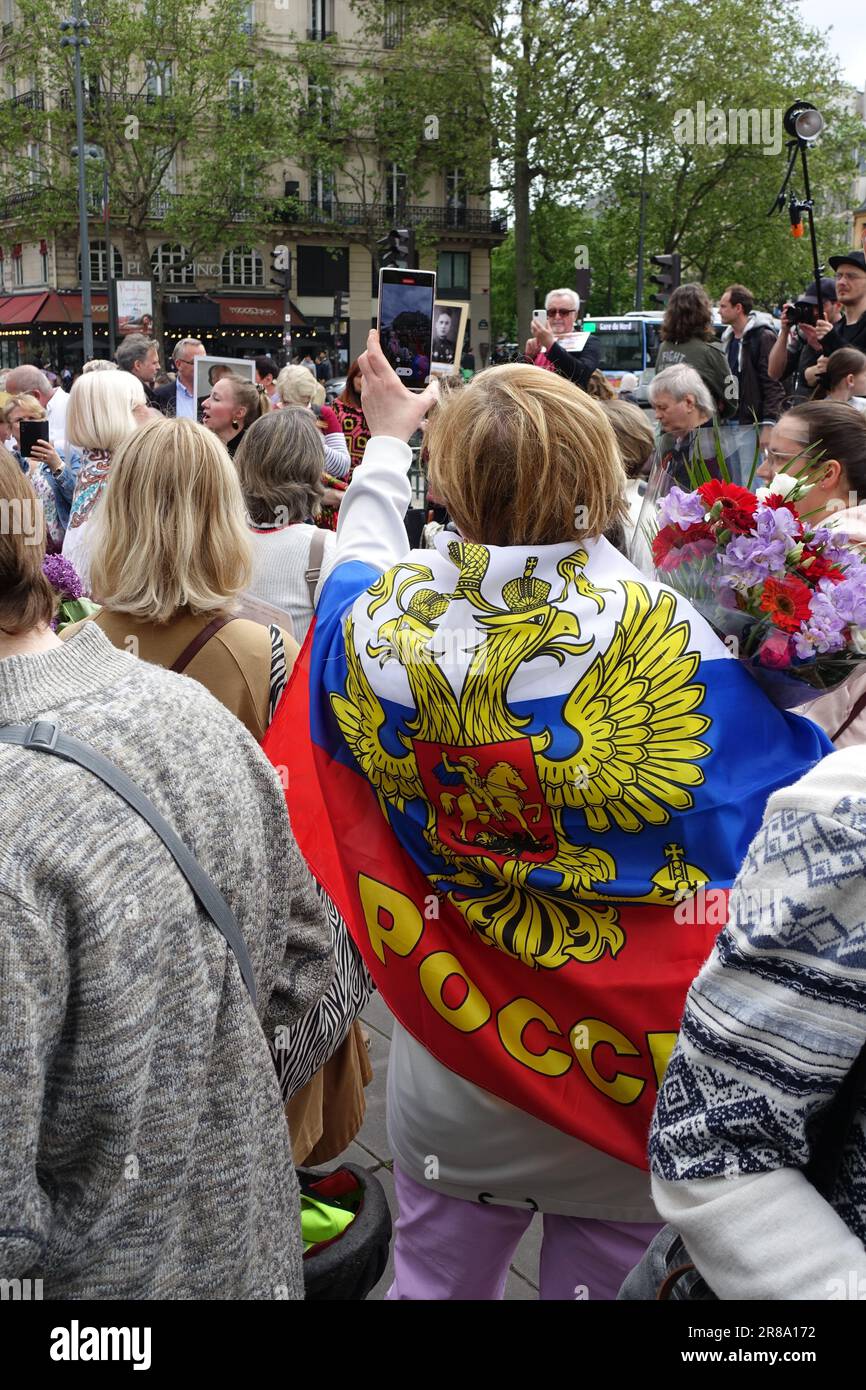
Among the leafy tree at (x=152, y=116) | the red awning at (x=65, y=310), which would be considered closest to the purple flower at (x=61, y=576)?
the leafy tree at (x=152, y=116)

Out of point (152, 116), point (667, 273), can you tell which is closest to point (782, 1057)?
point (667, 273)

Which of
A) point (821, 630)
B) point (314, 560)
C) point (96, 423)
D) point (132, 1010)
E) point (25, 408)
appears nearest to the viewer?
point (132, 1010)

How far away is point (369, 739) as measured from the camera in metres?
2.29

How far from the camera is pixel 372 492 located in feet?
8.50

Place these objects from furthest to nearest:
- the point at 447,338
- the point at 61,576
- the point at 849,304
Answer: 1. the point at 849,304
2. the point at 447,338
3. the point at 61,576

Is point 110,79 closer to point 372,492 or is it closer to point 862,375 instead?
point 862,375

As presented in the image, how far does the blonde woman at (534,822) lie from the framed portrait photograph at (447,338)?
186cm

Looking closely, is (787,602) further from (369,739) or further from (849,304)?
(849,304)

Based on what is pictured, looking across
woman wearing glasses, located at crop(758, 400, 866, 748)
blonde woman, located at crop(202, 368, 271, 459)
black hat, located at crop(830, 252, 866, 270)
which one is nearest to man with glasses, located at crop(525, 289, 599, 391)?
blonde woman, located at crop(202, 368, 271, 459)

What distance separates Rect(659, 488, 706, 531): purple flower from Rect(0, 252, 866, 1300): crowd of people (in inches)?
8.2

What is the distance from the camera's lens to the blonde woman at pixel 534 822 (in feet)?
A: 6.72

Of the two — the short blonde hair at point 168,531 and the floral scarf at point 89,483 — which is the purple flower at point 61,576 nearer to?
the short blonde hair at point 168,531

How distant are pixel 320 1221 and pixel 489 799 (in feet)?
2.96

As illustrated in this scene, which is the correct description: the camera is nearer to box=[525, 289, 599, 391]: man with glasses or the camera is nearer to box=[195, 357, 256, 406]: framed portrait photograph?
box=[525, 289, 599, 391]: man with glasses
